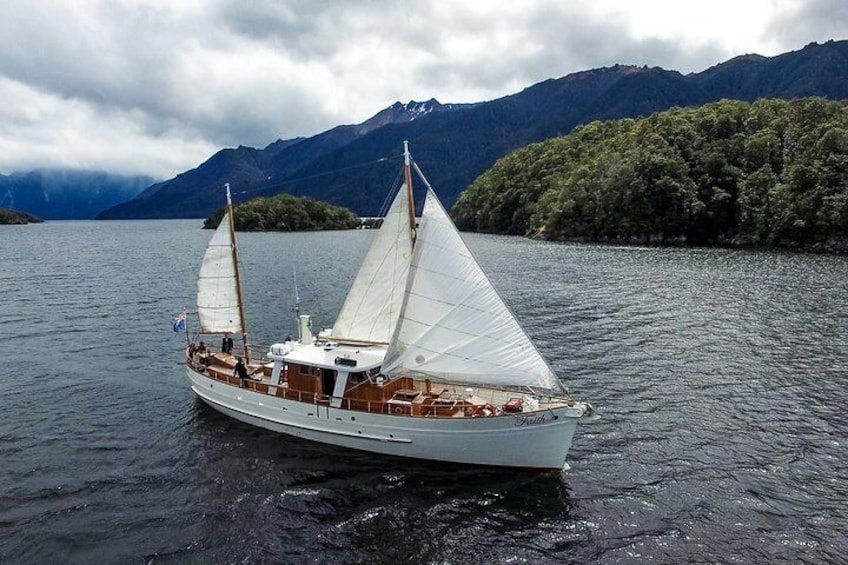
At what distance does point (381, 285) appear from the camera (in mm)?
28984

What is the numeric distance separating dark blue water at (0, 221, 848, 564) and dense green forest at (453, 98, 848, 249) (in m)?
69.3

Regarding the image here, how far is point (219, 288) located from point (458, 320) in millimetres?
17604

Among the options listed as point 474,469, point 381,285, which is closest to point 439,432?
point 474,469

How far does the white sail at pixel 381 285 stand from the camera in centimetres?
2784

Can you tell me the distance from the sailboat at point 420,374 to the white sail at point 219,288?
4736 millimetres

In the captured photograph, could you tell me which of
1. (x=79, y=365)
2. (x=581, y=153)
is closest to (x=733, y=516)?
(x=79, y=365)

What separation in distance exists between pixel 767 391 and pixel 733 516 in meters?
15.5

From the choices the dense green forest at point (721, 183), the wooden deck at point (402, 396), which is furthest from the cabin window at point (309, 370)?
the dense green forest at point (721, 183)

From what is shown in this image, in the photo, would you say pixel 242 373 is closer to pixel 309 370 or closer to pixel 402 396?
pixel 309 370

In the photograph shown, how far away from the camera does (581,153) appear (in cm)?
19825

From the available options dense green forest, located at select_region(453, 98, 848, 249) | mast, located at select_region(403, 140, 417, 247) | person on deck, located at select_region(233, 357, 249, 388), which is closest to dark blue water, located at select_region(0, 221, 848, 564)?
person on deck, located at select_region(233, 357, 249, 388)

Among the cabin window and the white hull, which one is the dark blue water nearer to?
the white hull

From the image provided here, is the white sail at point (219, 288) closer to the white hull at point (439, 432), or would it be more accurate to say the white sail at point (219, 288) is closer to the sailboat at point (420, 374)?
the sailboat at point (420, 374)

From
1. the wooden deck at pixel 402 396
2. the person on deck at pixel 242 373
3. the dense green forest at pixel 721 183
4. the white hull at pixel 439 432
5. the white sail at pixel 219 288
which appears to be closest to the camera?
the white hull at pixel 439 432
